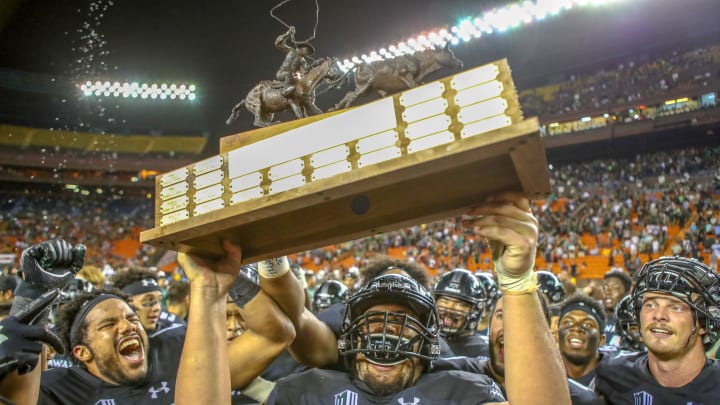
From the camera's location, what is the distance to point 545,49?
1014 inches

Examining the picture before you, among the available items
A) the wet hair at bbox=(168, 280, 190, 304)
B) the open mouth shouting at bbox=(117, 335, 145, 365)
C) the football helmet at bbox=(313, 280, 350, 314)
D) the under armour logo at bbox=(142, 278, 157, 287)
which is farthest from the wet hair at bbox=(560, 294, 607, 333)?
the wet hair at bbox=(168, 280, 190, 304)

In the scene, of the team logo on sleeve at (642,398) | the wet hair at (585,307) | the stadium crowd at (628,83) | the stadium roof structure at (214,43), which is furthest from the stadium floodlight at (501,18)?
the team logo on sleeve at (642,398)

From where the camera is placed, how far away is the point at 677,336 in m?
2.72

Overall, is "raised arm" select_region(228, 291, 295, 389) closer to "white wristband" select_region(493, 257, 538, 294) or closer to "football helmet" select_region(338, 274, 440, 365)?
"football helmet" select_region(338, 274, 440, 365)

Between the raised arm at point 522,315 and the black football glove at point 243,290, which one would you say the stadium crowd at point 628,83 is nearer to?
the black football glove at point 243,290

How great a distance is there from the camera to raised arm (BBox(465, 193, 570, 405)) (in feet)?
5.57

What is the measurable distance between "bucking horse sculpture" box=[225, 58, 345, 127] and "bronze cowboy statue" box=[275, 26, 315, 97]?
24mm

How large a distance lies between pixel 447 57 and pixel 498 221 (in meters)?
1.00

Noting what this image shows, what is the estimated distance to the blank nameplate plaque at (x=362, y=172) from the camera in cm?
157

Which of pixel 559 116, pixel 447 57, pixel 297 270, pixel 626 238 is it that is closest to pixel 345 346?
pixel 447 57

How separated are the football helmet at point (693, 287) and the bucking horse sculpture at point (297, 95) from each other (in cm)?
187

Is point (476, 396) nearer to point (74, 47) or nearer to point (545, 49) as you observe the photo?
point (74, 47)

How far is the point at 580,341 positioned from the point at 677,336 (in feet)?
3.97

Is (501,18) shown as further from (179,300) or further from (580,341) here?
(580,341)
